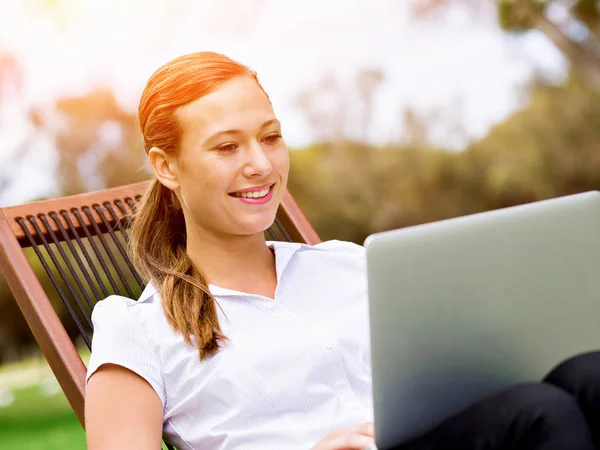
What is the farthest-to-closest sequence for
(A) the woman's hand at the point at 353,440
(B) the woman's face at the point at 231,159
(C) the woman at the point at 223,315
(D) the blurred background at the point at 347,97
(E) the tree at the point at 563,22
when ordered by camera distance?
(E) the tree at the point at 563,22 < (D) the blurred background at the point at 347,97 < (B) the woman's face at the point at 231,159 < (C) the woman at the point at 223,315 < (A) the woman's hand at the point at 353,440

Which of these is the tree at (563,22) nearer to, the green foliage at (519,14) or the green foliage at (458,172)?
the green foliage at (519,14)

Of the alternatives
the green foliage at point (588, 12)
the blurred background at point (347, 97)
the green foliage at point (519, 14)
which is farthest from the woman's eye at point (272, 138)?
the green foliage at point (588, 12)

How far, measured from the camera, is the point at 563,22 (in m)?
6.28

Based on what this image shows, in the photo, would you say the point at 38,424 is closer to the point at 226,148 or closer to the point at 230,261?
the point at 230,261

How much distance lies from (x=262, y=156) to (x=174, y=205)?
35cm

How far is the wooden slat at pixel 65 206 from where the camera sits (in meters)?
2.19

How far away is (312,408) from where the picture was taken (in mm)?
1701

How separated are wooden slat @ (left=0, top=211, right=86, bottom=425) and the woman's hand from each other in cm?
58

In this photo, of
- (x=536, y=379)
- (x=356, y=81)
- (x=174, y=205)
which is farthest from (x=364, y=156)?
(x=536, y=379)

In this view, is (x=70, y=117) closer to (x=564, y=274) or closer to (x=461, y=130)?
(x=461, y=130)

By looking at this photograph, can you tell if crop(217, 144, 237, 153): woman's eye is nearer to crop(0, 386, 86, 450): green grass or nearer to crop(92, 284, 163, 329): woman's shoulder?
crop(92, 284, 163, 329): woman's shoulder

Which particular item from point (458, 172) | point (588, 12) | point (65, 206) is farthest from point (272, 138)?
point (588, 12)

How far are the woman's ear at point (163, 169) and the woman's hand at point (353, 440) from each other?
26.5 inches

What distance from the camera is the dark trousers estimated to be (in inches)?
48.8
